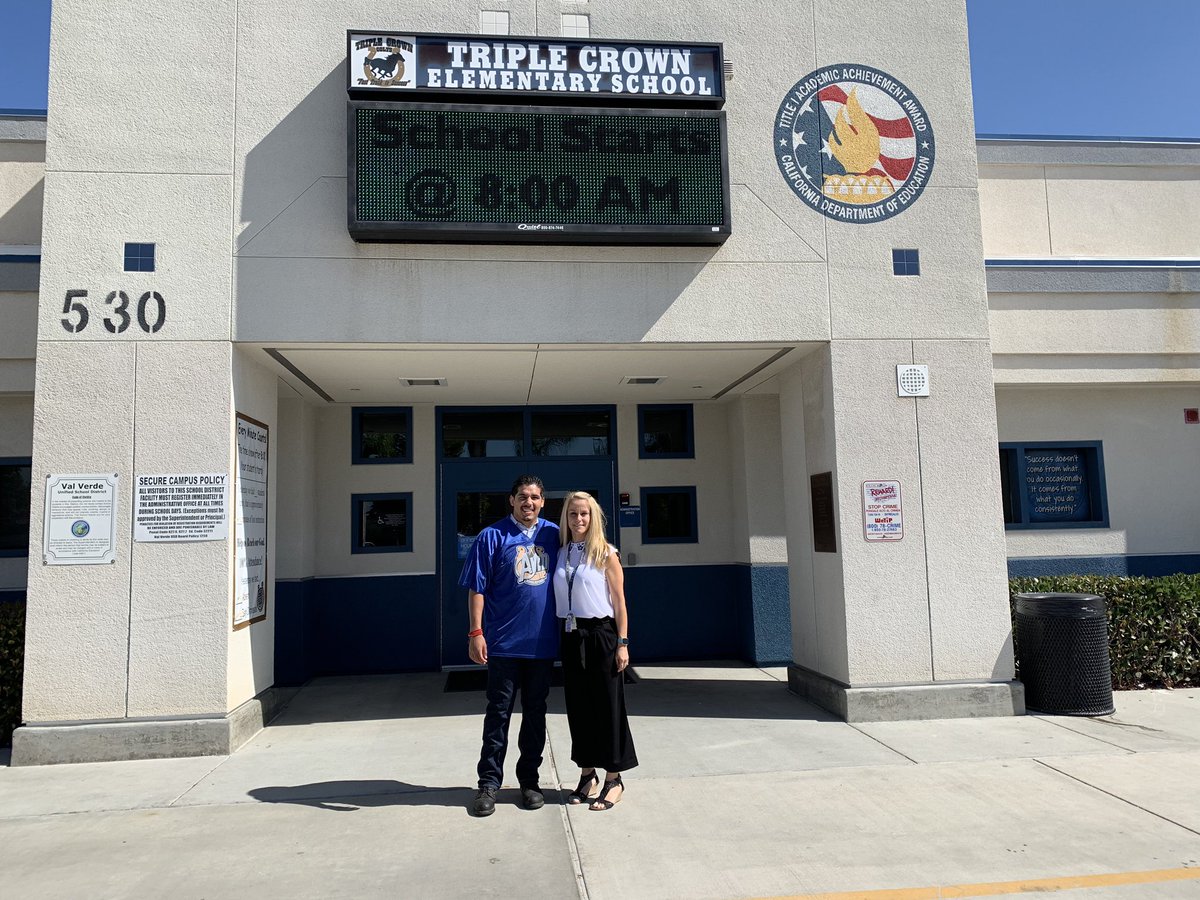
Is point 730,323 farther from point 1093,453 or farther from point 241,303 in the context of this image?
point 1093,453

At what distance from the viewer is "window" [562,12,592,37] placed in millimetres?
8016

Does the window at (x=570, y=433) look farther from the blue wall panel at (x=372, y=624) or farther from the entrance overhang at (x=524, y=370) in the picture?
the blue wall panel at (x=372, y=624)

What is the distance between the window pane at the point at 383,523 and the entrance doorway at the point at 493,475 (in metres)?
0.45

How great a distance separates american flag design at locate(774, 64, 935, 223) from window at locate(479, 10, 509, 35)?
2.54 meters

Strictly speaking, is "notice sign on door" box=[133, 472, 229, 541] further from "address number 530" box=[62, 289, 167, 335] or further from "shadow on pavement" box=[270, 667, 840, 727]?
"shadow on pavement" box=[270, 667, 840, 727]

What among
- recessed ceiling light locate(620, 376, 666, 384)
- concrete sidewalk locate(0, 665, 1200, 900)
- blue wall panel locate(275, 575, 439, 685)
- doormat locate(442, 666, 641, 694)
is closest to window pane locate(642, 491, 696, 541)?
doormat locate(442, 666, 641, 694)

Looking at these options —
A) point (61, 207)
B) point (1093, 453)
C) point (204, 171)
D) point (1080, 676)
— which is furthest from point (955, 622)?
point (61, 207)

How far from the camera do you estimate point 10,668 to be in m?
7.30

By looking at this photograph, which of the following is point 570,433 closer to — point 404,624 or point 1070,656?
point 404,624

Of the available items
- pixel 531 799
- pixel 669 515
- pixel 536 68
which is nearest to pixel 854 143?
pixel 536 68

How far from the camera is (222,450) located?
7301 millimetres

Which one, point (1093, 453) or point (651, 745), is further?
point (1093, 453)

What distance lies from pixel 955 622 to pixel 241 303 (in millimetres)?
6575

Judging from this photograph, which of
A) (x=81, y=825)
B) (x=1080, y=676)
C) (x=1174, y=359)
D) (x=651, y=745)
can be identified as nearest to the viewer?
(x=81, y=825)
